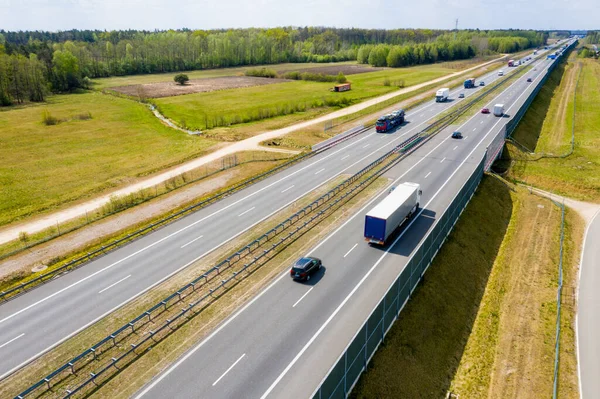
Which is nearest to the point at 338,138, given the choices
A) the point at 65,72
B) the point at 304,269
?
the point at 304,269

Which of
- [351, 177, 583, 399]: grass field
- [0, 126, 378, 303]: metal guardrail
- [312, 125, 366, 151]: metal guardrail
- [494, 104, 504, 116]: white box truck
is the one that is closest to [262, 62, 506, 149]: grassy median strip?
[312, 125, 366, 151]: metal guardrail

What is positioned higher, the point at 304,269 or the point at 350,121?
the point at 350,121

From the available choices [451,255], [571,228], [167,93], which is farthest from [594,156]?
[167,93]

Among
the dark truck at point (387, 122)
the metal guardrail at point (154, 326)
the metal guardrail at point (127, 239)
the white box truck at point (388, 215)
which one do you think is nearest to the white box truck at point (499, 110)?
the dark truck at point (387, 122)

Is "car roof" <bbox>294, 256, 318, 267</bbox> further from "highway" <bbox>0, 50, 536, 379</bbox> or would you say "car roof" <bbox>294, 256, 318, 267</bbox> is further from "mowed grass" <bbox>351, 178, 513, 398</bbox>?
"highway" <bbox>0, 50, 536, 379</bbox>

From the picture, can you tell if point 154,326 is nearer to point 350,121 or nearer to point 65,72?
point 350,121

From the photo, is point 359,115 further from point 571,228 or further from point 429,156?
point 571,228

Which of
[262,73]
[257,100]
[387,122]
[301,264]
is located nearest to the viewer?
[301,264]
